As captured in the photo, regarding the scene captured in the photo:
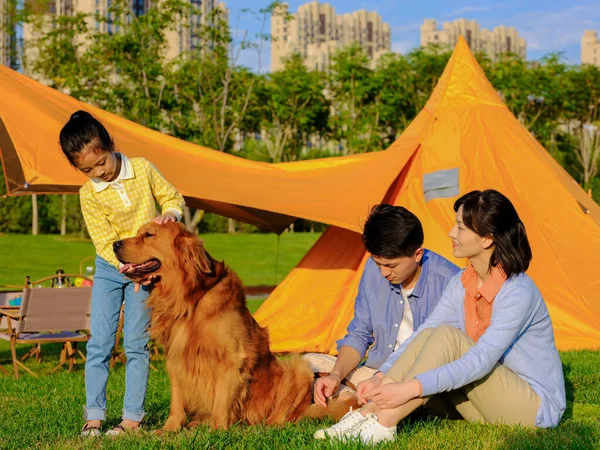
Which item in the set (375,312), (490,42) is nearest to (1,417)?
(375,312)

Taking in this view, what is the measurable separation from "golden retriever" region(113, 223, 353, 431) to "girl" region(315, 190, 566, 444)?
2.16 feet

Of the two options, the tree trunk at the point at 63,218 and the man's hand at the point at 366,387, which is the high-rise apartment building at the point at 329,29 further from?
the man's hand at the point at 366,387

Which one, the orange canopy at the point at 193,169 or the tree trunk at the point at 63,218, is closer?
the orange canopy at the point at 193,169

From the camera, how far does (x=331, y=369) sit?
446 cm

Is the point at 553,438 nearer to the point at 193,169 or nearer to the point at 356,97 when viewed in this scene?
the point at 193,169

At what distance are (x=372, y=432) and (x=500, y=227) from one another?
1033 mm

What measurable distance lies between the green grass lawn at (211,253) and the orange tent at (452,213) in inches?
453

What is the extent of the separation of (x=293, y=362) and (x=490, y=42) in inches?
4915

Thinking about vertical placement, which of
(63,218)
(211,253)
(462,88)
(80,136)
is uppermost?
(462,88)

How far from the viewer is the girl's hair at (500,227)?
345 cm

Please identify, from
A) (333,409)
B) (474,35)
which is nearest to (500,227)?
(333,409)

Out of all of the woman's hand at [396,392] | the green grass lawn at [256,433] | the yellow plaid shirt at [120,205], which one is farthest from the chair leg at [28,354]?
the woman's hand at [396,392]

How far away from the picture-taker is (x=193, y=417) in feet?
13.3

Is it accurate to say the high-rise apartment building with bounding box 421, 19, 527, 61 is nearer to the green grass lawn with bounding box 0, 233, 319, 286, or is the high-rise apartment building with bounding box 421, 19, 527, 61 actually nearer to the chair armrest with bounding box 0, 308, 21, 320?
the green grass lawn with bounding box 0, 233, 319, 286
